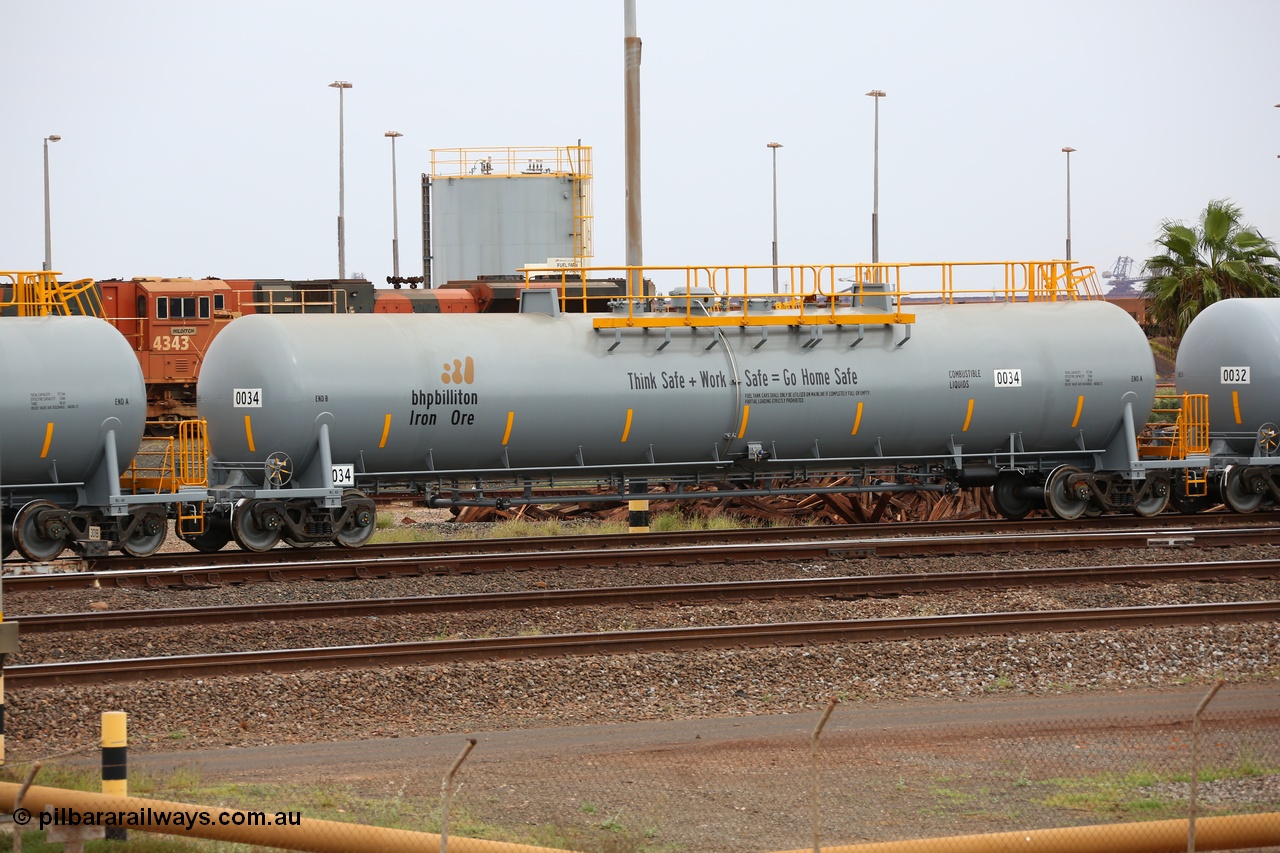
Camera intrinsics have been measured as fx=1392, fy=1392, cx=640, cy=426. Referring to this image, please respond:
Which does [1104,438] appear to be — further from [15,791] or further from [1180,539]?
[15,791]

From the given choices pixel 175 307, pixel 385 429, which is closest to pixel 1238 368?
pixel 385 429

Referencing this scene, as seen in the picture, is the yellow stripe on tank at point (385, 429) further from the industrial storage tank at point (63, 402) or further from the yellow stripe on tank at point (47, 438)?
the yellow stripe on tank at point (47, 438)

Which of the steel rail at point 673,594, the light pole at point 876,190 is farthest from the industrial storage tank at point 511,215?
the steel rail at point 673,594

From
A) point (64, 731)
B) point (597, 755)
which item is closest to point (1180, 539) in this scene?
point (597, 755)

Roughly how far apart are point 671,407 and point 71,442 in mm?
8209

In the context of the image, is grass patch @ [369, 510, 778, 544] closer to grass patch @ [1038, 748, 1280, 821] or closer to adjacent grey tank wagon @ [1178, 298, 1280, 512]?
adjacent grey tank wagon @ [1178, 298, 1280, 512]

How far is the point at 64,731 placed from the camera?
10.7m

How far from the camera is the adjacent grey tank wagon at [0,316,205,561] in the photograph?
1811cm

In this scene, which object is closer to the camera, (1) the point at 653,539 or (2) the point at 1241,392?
(1) the point at 653,539

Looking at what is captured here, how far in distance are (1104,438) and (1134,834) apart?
1696 cm

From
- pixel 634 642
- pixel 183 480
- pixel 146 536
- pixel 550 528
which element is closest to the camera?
pixel 634 642

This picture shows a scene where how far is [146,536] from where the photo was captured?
1902cm

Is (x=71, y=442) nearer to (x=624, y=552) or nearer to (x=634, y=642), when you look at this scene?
(x=624, y=552)

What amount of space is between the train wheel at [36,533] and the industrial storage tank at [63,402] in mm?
388
